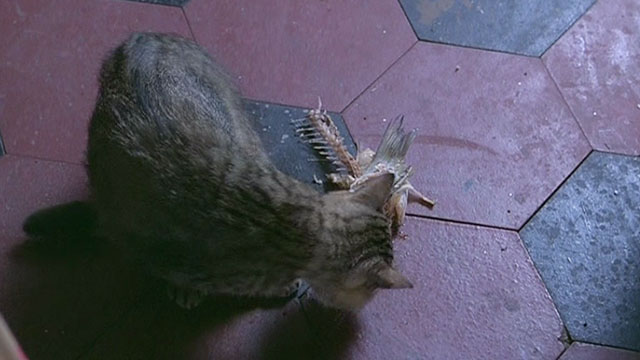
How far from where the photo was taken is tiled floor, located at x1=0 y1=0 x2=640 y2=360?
159 cm

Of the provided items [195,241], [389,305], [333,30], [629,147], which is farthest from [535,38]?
[195,241]

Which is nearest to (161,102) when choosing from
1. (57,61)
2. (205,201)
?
(205,201)

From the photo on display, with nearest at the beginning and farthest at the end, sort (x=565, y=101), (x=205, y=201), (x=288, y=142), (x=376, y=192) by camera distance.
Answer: (x=205, y=201), (x=376, y=192), (x=288, y=142), (x=565, y=101)

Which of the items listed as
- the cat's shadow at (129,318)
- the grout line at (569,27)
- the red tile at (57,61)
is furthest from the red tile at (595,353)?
the red tile at (57,61)

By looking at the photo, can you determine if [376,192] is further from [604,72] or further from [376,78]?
[604,72]

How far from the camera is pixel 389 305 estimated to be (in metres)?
1.64

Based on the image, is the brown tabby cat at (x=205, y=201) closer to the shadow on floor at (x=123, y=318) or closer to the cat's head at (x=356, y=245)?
the cat's head at (x=356, y=245)

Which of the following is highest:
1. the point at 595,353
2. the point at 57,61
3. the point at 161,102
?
the point at 161,102

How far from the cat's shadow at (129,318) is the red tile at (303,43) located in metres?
0.49

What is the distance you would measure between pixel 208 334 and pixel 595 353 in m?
0.76

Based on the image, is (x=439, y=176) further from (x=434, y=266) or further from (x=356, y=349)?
(x=356, y=349)

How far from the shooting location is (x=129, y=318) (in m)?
1.57

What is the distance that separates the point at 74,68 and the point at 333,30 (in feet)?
1.95

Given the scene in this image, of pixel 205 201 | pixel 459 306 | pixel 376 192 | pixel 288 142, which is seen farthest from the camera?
pixel 288 142
